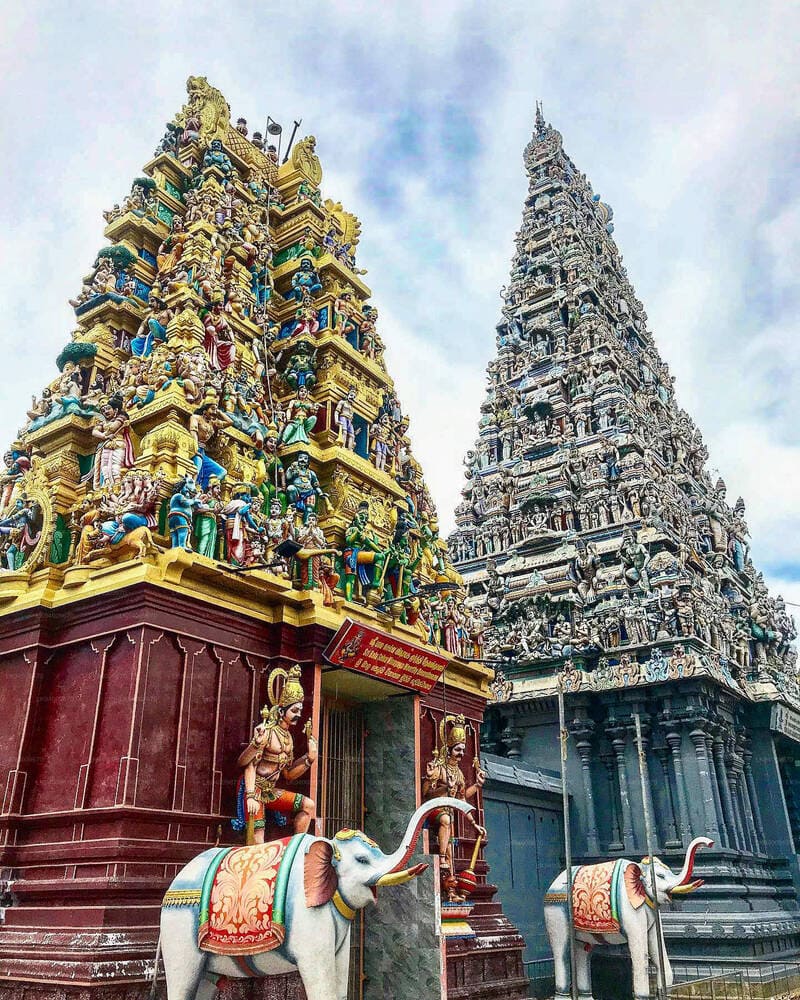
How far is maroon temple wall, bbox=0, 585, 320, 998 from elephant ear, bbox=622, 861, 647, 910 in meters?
6.83

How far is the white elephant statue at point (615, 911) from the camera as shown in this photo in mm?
14117

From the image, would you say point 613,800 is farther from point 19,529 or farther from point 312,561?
point 19,529

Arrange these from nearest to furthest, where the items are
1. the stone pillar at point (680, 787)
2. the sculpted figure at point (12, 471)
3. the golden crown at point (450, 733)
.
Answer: the sculpted figure at point (12, 471) < the golden crown at point (450, 733) < the stone pillar at point (680, 787)

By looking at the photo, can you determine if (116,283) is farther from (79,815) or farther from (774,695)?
(774,695)

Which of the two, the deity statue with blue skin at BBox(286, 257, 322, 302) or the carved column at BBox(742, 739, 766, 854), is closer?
the deity statue with blue skin at BBox(286, 257, 322, 302)

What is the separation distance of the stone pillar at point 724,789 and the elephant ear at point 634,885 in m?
11.2

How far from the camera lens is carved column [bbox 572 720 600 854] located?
25083mm

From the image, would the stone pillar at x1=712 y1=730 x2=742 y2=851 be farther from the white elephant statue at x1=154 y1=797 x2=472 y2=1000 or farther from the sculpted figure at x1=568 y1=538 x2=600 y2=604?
the white elephant statue at x1=154 y1=797 x2=472 y2=1000

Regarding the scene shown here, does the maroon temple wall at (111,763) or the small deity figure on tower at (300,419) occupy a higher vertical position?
the small deity figure on tower at (300,419)

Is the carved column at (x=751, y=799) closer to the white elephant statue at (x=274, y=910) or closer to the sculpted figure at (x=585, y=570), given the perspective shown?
the sculpted figure at (x=585, y=570)

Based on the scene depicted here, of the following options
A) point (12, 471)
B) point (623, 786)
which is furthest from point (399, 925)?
point (623, 786)

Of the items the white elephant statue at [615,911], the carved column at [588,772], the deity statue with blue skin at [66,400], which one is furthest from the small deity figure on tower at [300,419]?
the carved column at [588,772]

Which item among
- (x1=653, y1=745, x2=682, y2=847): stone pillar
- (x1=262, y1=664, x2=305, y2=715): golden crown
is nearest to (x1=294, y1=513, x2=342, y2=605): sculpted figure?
(x1=262, y1=664, x2=305, y2=715): golden crown

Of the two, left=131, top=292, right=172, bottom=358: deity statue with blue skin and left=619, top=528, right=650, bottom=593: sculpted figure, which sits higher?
left=619, top=528, right=650, bottom=593: sculpted figure
